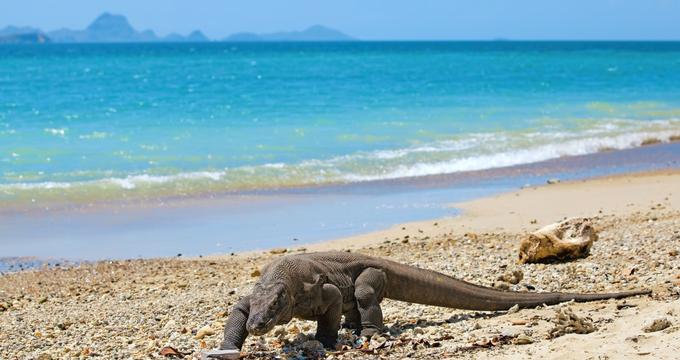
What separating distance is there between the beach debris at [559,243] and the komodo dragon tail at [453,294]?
5.97 ft

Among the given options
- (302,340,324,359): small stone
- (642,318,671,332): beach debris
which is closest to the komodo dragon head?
(302,340,324,359): small stone

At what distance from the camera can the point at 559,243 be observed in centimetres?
952

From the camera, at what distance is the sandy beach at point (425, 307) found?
6.70 metres

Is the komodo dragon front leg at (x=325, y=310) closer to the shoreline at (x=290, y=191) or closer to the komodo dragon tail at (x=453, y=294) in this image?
the komodo dragon tail at (x=453, y=294)

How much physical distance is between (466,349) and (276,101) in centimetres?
3256

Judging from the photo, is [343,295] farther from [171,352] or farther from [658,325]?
[658,325]

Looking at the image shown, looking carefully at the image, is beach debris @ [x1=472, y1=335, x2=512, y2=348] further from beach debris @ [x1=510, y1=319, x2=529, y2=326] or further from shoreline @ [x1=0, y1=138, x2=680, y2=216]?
shoreline @ [x1=0, y1=138, x2=680, y2=216]

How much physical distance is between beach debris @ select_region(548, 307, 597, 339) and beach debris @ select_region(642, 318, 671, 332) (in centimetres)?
39

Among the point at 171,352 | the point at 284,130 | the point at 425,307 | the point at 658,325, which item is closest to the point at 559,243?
the point at 425,307

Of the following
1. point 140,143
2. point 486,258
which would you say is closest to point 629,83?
point 140,143

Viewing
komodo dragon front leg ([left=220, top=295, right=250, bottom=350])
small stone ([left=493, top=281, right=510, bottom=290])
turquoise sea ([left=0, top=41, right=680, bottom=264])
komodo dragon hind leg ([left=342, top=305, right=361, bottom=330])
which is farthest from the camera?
turquoise sea ([left=0, top=41, right=680, bottom=264])

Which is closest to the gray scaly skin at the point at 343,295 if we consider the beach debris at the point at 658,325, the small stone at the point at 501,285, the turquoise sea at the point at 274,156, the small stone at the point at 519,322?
the small stone at the point at 519,322

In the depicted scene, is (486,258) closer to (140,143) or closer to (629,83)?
(140,143)

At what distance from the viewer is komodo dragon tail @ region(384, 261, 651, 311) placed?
7605mm
